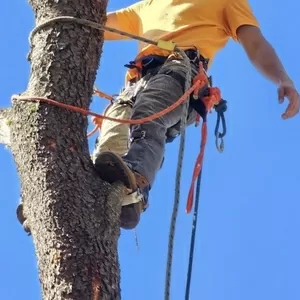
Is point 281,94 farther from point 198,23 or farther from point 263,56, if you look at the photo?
point 198,23

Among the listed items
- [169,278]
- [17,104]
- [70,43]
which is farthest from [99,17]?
[169,278]

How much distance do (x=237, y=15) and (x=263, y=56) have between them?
293 mm

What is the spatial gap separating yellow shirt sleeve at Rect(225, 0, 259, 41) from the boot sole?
4.92 ft

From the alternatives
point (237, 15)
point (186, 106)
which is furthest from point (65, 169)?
point (237, 15)

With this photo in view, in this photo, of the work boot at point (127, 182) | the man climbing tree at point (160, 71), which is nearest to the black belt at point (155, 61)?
the man climbing tree at point (160, 71)

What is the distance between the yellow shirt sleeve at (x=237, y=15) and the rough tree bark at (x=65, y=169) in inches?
45.6

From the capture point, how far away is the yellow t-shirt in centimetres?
403

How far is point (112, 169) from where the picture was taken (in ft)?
9.12

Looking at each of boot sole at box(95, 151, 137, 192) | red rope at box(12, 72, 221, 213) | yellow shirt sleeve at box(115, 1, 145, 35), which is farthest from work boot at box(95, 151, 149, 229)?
yellow shirt sleeve at box(115, 1, 145, 35)

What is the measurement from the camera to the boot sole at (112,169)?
9.09 feet

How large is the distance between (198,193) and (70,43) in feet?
2.71

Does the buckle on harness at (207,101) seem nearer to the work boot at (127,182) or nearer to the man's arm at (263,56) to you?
the man's arm at (263,56)

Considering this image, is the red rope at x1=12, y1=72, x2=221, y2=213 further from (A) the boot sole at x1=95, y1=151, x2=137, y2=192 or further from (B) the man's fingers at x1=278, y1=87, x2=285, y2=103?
(B) the man's fingers at x1=278, y1=87, x2=285, y2=103

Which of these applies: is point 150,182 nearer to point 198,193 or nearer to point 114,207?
point 198,193
